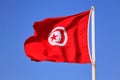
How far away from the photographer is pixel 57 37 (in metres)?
18.7

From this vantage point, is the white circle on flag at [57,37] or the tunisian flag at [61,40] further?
the white circle on flag at [57,37]

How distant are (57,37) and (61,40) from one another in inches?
16.7

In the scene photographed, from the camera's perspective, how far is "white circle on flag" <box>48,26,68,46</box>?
1834 cm

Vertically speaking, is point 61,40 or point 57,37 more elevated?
point 57,37

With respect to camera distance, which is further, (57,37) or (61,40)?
(57,37)

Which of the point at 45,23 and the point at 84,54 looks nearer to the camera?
the point at 84,54

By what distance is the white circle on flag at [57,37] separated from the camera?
60.2 feet

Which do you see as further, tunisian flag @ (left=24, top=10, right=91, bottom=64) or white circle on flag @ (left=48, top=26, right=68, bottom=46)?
white circle on flag @ (left=48, top=26, right=68, bottom=46)

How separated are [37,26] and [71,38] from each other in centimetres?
225

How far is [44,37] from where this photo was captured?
1888 centimetres

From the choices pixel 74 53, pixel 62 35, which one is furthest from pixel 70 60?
pixel 62 35

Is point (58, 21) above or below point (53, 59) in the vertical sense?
above

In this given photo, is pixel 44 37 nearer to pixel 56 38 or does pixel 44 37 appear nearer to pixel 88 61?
pixel 56 38

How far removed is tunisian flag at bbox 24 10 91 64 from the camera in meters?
17.6
